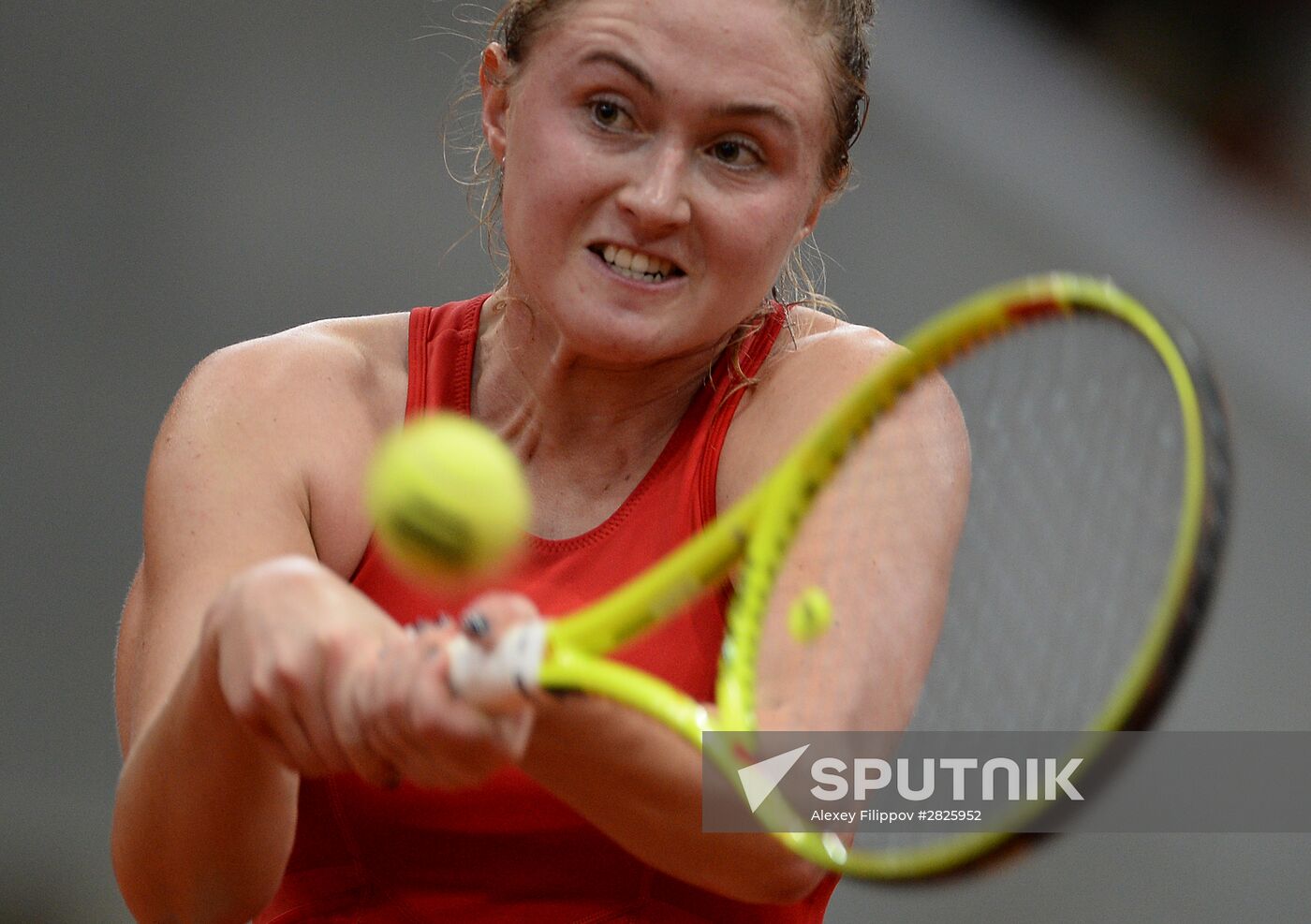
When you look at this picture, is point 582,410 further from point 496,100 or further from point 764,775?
point 764,775

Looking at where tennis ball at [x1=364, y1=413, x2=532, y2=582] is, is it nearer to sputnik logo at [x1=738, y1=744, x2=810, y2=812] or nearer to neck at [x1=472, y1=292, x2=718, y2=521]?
sputnik logo at [x1=738, y1=744, x2=810, y2=812]

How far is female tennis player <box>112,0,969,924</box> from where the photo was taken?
1049 mm

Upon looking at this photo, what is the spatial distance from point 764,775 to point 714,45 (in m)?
0.52

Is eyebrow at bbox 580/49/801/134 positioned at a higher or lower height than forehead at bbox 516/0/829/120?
lower

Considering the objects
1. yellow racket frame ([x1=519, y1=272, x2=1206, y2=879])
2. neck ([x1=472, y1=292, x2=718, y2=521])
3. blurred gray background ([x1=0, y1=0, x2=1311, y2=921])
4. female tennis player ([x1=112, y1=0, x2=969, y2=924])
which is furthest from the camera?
blurred gray background ([x1=0, y1=0, x2=1311, y2=921])

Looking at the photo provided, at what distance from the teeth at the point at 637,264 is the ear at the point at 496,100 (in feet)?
0.61

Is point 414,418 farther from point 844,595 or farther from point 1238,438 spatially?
point 1238,438

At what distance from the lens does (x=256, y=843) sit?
1088mm

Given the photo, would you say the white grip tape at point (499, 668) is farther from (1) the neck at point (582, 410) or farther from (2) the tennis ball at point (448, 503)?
(1) the neck at point (582, 410)

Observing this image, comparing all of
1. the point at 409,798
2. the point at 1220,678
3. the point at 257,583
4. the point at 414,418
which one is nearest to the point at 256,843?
the point at 409,798

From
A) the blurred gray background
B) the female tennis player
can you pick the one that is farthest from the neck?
the blurred gray background

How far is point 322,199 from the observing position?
9.48 ft

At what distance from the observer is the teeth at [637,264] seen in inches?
46.3

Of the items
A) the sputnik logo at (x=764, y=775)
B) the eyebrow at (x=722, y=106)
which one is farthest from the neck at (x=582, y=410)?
the sputnik logo at (x=764, y=775)
